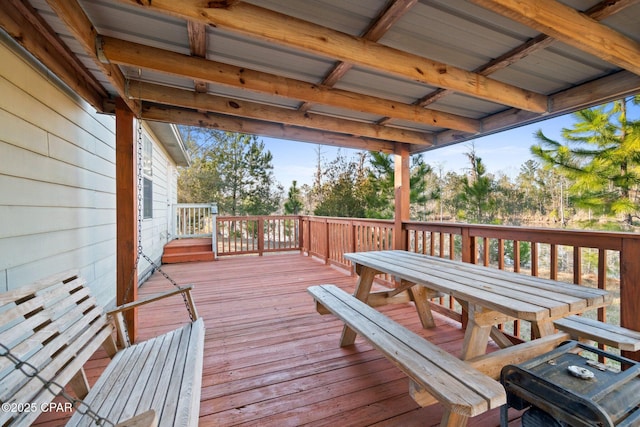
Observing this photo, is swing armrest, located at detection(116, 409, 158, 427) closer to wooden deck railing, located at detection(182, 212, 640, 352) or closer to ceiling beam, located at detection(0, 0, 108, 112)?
ceiling beam, located at detection(0, 0, 108, 112)

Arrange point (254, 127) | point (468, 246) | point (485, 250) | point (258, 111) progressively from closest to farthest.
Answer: point (485, 250), point (468, 246), point (258, 111), point (254, 127)

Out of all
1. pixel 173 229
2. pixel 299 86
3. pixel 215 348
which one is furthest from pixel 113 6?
pixel 173 229

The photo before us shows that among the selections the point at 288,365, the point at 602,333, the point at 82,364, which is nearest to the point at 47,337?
the point at 82,364

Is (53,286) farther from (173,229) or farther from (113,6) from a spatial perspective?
(173,229)

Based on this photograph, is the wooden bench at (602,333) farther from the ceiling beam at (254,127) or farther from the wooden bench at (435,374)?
the ceiling beam at (254,127)

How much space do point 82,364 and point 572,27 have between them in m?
3.12

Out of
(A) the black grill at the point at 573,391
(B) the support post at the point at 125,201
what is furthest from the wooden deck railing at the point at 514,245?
(B) the support post at the point at 125,201

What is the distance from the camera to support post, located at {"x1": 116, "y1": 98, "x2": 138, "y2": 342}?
2.40 metres

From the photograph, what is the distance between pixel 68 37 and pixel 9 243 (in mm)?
1341

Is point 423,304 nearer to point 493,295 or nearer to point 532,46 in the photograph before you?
point 493,295

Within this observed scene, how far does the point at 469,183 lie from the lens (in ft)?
37.9

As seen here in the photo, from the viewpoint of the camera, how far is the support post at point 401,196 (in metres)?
3.82

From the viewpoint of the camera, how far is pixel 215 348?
2.40 m

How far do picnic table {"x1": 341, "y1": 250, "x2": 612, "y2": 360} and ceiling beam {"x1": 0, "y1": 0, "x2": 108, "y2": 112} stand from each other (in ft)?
8.72
